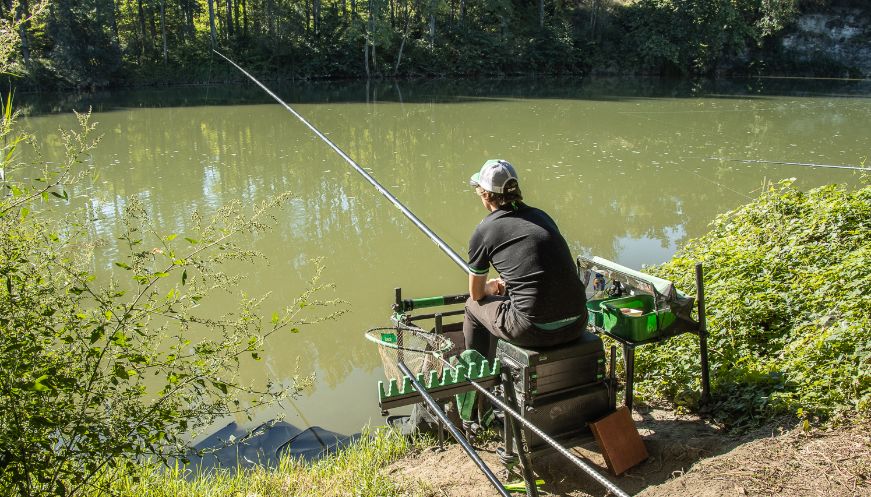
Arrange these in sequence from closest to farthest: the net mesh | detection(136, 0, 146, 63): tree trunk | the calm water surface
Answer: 1. the net mesh
2. the calm water surface
3. detection(136, 0, 146, 63): tree trunk

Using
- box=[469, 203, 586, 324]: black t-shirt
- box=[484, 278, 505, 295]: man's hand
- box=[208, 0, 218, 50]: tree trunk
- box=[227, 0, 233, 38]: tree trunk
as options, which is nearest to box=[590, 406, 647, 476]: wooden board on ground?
box=[469, 203, 586, 324]: black t-shirt

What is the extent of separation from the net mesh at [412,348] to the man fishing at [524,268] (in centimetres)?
41

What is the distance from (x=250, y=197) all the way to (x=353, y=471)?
24.7 feet

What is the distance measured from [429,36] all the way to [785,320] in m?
31.5

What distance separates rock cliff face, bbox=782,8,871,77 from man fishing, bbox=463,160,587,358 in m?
36.3

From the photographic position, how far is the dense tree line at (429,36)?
98.7 ft

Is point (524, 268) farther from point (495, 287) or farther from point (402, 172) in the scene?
point (402, 172)

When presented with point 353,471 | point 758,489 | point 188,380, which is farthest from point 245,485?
point 758,489

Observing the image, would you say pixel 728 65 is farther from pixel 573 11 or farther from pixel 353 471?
Answer: pixel 353 471

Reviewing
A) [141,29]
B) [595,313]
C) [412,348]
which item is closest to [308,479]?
[412,348]

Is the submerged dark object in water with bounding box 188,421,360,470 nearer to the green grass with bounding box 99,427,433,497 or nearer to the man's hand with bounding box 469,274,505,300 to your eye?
the green grass with bounding box 99,427,433,497

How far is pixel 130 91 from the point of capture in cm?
2717

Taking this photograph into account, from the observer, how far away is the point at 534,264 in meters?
2.67

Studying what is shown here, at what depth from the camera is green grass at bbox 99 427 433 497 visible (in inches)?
119
